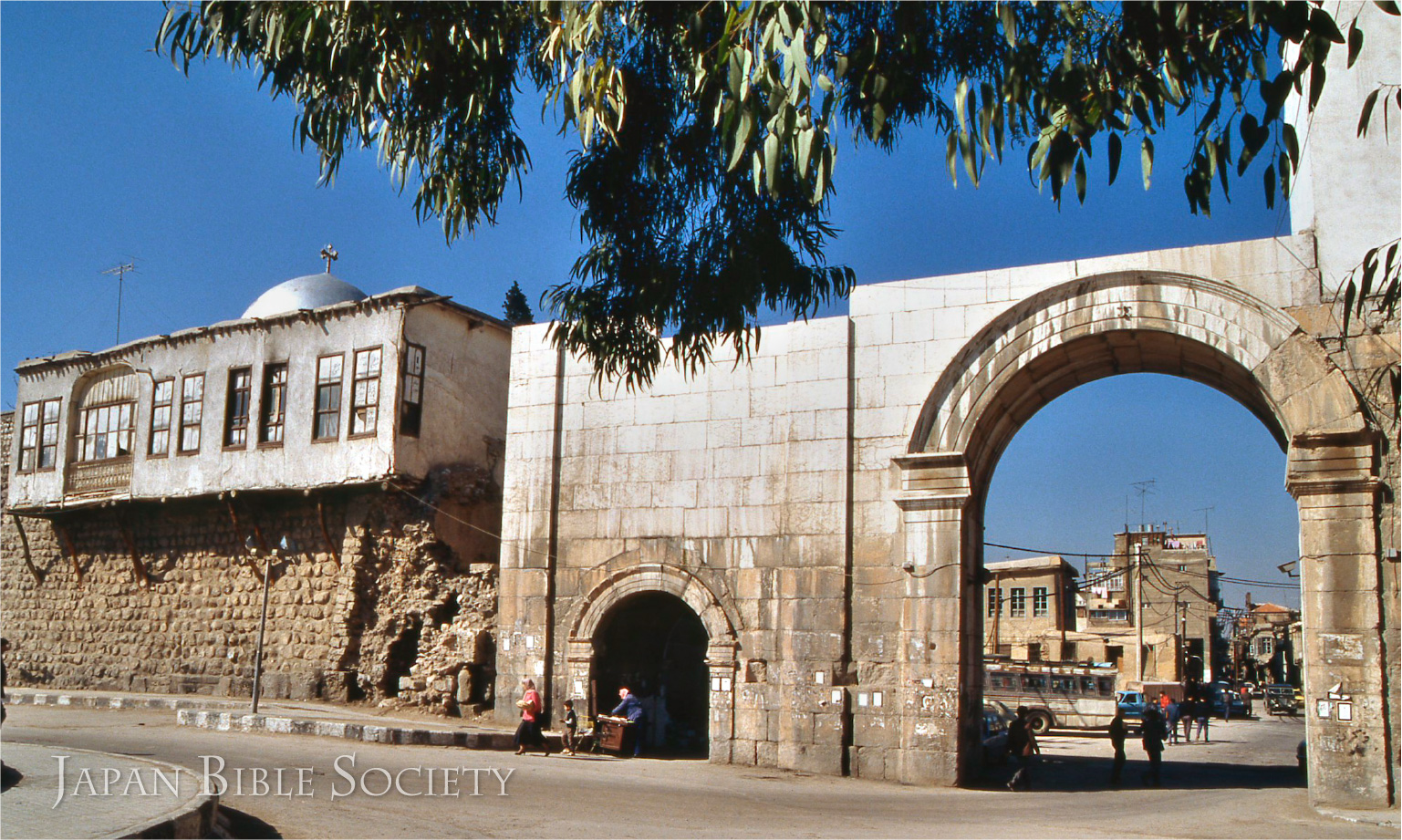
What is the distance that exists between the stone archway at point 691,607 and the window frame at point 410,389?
236 inches

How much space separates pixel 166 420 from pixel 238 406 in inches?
88.6

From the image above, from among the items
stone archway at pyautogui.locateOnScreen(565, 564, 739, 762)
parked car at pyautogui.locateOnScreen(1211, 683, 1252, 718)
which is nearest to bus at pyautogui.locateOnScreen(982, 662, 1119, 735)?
parked car at pyautogui.locateOnScreen(1211, 683, 1252, 718)

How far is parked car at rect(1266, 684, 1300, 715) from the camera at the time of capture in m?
46.3

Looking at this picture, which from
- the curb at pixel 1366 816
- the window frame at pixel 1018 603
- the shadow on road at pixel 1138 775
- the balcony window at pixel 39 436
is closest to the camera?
the curb at pixel 1366 816

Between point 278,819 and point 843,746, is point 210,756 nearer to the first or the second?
point 278,819

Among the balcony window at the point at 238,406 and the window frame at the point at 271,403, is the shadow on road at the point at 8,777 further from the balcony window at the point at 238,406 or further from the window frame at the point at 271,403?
the balcony window at the point at 238,406

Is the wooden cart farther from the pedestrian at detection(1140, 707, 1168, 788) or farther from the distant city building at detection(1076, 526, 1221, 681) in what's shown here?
the distant city building at detection(1076, 526, 1221, 681)

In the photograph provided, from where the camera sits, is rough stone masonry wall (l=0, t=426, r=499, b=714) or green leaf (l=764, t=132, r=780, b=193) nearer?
green leaf (l=764, t=132, r=780, b=193)

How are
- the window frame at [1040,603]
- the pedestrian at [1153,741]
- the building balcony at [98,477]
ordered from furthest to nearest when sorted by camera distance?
the window frame at [1040,603] → the building balcony at [98,477] → the pedestrian at [1153,741]

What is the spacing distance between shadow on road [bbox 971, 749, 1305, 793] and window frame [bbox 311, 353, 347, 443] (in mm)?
13532

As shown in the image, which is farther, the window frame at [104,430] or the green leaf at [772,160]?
the window frame at [104,430]

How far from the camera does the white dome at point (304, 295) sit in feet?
86.7

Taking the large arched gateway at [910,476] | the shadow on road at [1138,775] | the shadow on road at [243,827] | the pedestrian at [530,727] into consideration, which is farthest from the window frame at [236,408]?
the shadow on road at [1138,775]

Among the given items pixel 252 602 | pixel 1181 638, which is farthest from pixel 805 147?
pixel 1181 638
